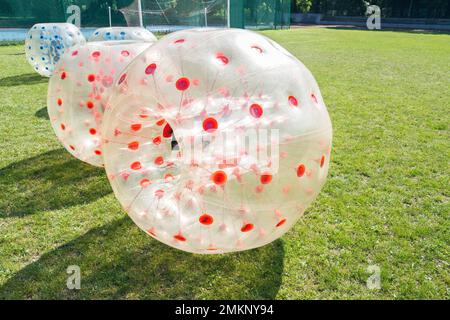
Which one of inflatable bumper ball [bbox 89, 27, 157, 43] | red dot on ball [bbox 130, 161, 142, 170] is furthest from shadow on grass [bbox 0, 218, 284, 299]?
inflatable bumper ball [bbox 89, 27, 157, 43]

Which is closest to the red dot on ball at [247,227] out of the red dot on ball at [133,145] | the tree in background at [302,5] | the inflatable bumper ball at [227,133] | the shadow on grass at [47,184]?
the inflatable bumper ball at [227,133]

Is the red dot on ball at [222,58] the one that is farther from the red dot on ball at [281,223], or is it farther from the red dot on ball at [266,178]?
the red dot on ball at [281,223]

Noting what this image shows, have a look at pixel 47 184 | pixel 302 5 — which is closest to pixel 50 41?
pixel 47 184

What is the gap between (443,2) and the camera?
38.1 metres

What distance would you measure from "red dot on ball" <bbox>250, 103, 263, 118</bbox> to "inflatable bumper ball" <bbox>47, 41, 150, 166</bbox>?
212cm

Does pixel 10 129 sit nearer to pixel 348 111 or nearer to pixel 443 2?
pixel 348 111

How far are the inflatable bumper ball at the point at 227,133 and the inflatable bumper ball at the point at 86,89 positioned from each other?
1.33 m

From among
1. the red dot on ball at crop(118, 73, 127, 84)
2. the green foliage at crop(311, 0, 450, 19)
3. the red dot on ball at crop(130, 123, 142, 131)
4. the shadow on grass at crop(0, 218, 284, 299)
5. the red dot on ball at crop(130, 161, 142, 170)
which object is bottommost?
the shadow on grass at crop(0, 218, 284, 299)

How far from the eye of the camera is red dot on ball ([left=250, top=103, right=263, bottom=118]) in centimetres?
233

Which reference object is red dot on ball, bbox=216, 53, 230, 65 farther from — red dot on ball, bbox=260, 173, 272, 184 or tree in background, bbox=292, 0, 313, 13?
tree in background, bbox=292, 0, 313, 13

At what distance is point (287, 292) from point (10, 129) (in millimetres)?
5284

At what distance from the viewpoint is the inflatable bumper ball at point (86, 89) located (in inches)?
155

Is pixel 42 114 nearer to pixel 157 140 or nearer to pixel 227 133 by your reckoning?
pixel 157 140

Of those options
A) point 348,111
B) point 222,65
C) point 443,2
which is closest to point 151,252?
point 222,65
